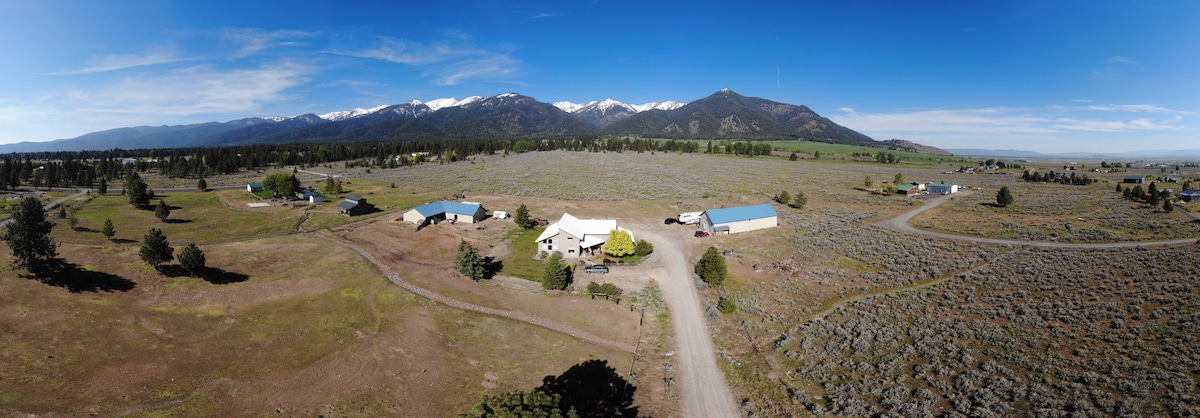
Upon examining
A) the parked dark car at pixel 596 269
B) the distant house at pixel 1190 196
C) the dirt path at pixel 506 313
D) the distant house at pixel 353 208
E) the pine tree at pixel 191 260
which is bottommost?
the dirt path at pixel 506 313

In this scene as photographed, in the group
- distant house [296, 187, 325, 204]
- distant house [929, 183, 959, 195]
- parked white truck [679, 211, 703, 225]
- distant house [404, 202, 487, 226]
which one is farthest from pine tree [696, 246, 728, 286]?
distant house [929, 183, 959, 195]

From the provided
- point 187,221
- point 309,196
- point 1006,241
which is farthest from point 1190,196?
point 187,221

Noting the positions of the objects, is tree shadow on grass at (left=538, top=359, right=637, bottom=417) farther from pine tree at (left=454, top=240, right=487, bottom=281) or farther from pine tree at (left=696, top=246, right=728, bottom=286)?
pine tree at (left=454, top=240, right=487, bottom=281)

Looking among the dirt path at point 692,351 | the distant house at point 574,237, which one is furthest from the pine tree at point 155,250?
the dirt path at point 692,351

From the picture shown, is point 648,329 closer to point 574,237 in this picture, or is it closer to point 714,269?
Result: point 714,269

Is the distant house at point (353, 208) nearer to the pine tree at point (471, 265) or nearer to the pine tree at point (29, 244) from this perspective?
the pine tree at point (29, 244)
